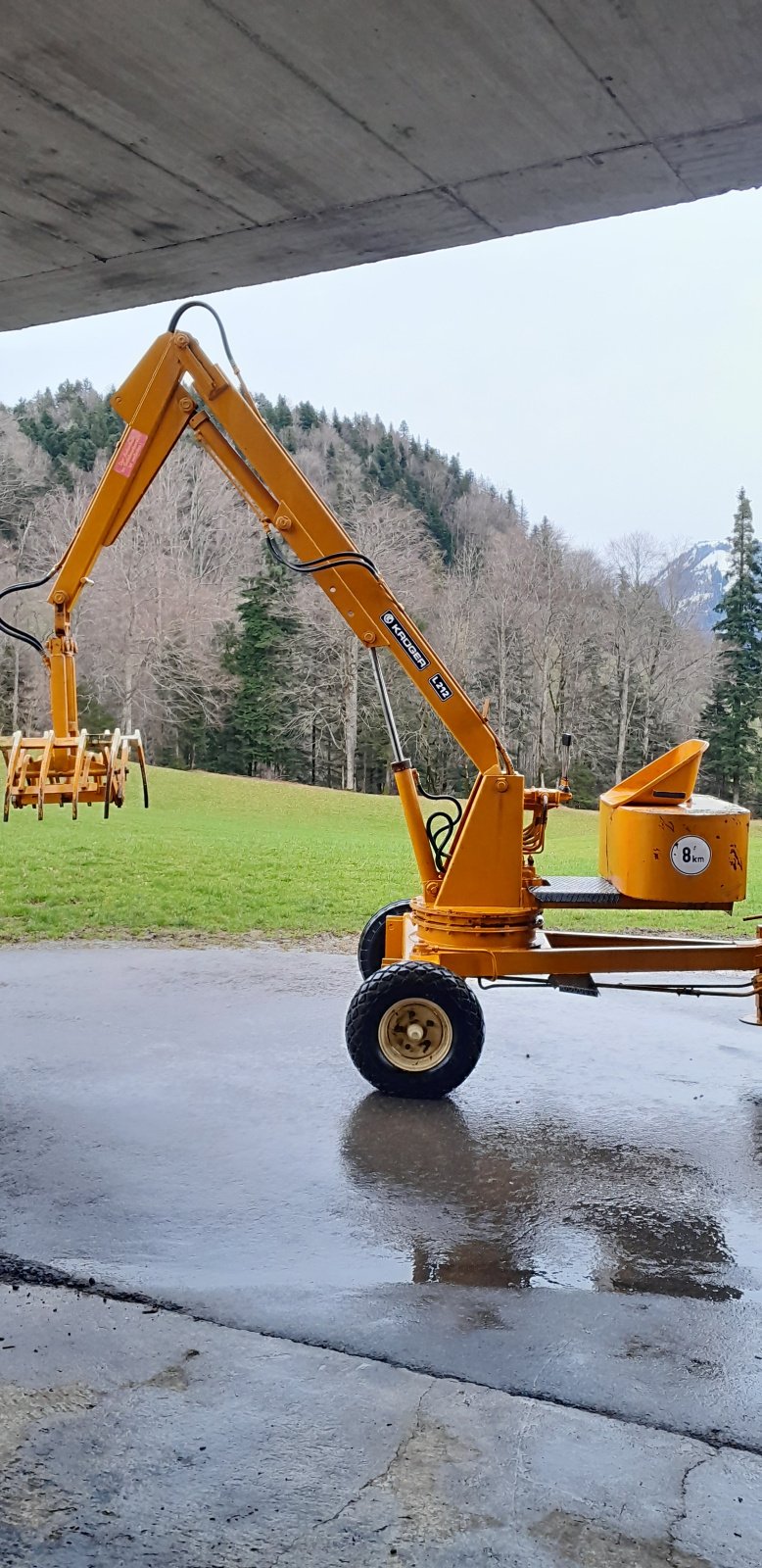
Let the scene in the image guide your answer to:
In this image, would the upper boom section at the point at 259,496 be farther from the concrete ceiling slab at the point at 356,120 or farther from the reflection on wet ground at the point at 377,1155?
the concrete ceiling slab at the point at 356,120

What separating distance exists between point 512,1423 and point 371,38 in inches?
147

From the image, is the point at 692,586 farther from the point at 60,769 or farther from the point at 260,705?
the point at 60,769

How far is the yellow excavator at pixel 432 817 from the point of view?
Result: 6.15m

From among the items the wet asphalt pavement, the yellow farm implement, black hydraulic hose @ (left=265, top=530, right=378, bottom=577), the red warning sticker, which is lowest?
the wet asphalt pavement

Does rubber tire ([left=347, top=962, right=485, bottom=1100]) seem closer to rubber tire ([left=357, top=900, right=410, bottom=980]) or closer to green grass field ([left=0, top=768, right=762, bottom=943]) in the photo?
rubber tire ([left=357, top=900, right=410, bottom=980])

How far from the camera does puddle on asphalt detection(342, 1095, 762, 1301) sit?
4.34 metres

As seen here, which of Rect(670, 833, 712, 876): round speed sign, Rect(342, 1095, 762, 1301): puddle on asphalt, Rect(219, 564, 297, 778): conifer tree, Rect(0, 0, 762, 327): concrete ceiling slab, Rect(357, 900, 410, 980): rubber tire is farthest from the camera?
Rect(219, 564, 297, 778): conifer tree

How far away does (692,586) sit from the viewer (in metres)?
21.4

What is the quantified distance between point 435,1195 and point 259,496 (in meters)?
3.88

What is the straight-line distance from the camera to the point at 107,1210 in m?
4.80

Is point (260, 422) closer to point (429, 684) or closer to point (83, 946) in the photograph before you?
point (429, 684)

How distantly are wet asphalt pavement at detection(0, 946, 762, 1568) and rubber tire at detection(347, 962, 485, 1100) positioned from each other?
0.15 metres

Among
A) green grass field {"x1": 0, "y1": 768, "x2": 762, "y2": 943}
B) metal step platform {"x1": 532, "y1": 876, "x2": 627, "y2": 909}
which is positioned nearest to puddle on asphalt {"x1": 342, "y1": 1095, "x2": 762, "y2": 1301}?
metal step platform {"x1": 532, "y1": 876, "x2": 627, "y2": 909}

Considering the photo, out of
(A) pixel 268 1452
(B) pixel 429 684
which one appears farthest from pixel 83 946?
(A) pixel 268 1452
